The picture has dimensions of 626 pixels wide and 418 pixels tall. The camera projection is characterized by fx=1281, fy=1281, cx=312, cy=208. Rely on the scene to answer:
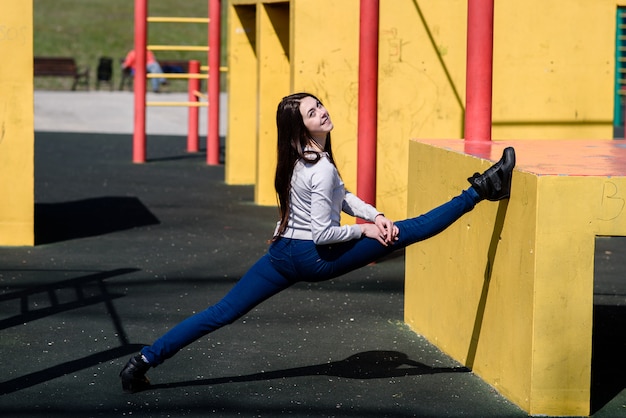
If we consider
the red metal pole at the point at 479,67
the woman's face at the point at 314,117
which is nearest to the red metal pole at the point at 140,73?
the red metal pole at the point at 479,67

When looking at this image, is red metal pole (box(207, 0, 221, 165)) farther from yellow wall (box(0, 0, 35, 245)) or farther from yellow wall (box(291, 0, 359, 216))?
yellow wall (box(0, 0, 35, 245))

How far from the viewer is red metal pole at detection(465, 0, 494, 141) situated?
25.8 ft

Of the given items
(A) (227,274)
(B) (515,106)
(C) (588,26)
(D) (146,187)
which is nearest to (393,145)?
(B) (515,106)

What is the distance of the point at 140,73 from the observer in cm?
1723

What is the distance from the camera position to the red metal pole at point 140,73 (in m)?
17.1

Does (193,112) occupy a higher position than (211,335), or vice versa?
(193,112)

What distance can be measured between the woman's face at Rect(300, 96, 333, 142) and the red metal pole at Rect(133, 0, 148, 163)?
38.7 feet

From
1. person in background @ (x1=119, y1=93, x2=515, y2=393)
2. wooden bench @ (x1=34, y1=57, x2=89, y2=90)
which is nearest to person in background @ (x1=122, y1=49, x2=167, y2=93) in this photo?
wooden bench @ (x1=34, y1=57, x2=89, y2=90)

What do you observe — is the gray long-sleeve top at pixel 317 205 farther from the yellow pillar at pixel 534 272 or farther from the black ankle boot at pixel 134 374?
the black ankle boot at pixel 134 374

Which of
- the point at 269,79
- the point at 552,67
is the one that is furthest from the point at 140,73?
the point at 552,67

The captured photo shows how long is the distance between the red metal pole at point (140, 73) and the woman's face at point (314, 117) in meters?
11.8

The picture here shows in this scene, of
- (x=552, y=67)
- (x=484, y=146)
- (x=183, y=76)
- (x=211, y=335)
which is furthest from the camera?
(x=183, y=76)

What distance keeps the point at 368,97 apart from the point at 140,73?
27.3 ft

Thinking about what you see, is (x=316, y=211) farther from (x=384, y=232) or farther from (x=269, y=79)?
(x=269, y=79)
